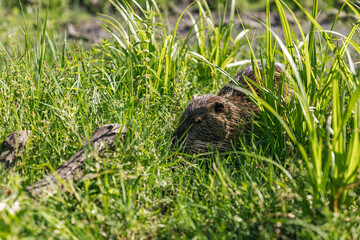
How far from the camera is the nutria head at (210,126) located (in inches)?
114

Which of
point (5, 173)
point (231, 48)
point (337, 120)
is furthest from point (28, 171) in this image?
point (231, 48)

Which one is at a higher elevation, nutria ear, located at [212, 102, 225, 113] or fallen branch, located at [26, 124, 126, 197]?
nutria ear, located at [212, 102, 225, 113]

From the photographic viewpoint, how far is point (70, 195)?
75.7 inches

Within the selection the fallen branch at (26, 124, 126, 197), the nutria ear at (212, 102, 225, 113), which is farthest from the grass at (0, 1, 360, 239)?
the nutria ear at (212, 102, 225, 113)

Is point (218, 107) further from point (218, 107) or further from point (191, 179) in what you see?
point (191, 179)

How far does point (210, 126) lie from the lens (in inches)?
117

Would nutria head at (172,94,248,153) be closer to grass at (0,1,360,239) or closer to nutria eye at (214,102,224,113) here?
nutria eye at (214,102,224,113)

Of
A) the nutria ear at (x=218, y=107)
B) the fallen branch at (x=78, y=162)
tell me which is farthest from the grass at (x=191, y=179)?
the nutria ear at (x=218, y=107)

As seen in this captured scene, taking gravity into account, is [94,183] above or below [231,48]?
below

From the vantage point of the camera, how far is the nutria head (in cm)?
288

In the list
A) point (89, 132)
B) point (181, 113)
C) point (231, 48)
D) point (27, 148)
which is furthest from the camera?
point (231, 48)

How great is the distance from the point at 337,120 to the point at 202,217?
93cm

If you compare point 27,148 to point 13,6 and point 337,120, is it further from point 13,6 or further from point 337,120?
point 13,6

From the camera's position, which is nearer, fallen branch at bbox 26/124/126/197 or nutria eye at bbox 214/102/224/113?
fallen branch at bbox 26/124/126/197
